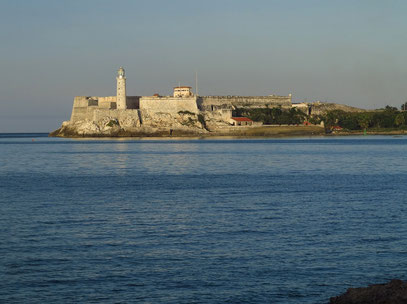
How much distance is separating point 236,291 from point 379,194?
12137mm

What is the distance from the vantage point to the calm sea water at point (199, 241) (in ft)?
30.5

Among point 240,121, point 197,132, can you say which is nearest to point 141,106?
point 197,132

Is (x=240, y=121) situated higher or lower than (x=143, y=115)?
lower

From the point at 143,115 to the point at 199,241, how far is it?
240 feet

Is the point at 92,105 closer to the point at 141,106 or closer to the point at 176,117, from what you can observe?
the point at 141,106

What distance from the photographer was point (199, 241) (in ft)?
40.7

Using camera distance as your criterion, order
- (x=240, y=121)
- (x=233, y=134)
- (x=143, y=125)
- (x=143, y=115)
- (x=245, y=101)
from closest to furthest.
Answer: (x=143, y=115)
(x=143, y=125)
(x=240, y=121)
(x=233, y=134)
(x=245, y=101)

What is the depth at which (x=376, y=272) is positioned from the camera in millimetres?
9977

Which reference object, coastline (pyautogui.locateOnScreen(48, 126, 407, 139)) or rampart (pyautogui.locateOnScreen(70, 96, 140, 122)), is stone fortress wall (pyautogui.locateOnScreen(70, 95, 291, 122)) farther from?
coastline (pyautogui.locateOnScreen(48, 126, 407, 139))

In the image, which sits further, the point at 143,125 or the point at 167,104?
the point at 143,125

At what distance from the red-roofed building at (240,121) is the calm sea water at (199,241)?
66.1m

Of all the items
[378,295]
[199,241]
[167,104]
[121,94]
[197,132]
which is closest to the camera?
[378,295]

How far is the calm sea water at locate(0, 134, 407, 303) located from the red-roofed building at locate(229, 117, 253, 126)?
6606 centimetres

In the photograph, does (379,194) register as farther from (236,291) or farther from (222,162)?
(222,162)
